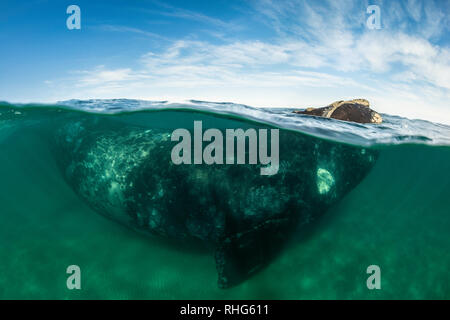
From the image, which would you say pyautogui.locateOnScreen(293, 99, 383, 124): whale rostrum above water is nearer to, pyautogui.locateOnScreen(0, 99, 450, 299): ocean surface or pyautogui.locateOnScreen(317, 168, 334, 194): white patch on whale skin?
pyautogui.locateOnScreen(0, 99, 450, 299): ocean surface

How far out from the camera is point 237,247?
5.25 metres

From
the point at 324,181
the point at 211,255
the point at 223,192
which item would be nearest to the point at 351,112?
the point at 324,181

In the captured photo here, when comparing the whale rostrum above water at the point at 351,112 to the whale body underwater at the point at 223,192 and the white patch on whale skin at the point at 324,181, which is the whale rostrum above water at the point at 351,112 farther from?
the white patch on whale skin at the point at 324,181

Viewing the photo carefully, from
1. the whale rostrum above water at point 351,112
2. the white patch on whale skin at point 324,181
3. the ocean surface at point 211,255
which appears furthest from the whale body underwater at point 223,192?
the whale rostrum above water at point 351,112

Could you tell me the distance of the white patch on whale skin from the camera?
6.26 m

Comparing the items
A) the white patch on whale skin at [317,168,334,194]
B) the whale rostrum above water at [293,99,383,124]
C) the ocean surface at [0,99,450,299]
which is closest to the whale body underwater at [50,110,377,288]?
the white patch on whale skin at [317,168,334,194]

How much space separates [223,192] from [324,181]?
3.07 meters

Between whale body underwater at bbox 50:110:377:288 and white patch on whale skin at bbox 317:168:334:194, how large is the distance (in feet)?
0.10

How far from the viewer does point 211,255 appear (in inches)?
267

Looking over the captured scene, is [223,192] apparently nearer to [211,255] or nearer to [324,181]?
[211,255]

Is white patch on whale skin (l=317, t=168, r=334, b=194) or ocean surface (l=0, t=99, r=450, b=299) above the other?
white patch on whale skin (l=317, t=168, r=334, b=194)

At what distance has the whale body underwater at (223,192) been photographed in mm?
5516
